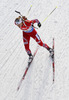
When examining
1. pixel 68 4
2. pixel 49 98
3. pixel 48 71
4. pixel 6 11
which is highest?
pixel 6 11

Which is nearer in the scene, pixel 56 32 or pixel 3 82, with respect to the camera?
pixel 3 82

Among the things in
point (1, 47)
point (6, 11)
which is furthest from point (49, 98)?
point (6, 11)

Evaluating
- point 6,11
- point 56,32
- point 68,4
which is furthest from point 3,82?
point 68,4

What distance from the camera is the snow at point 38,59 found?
185 inches

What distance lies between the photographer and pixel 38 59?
5.57 m

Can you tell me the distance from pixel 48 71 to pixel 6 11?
16.9 ft

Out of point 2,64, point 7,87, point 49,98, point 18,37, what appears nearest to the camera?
point 49,98

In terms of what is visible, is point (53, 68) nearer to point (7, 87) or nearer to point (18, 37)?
point (7, 87)

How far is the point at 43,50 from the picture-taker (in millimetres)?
5828

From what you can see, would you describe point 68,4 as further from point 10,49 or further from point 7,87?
point 7,87

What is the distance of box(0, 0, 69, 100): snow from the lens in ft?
15.4

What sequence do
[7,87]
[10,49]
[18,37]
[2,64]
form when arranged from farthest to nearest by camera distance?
[18,37]
[10,49]
[2,64]
[7,87]

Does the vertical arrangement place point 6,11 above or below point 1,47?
above

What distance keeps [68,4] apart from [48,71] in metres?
4.55
